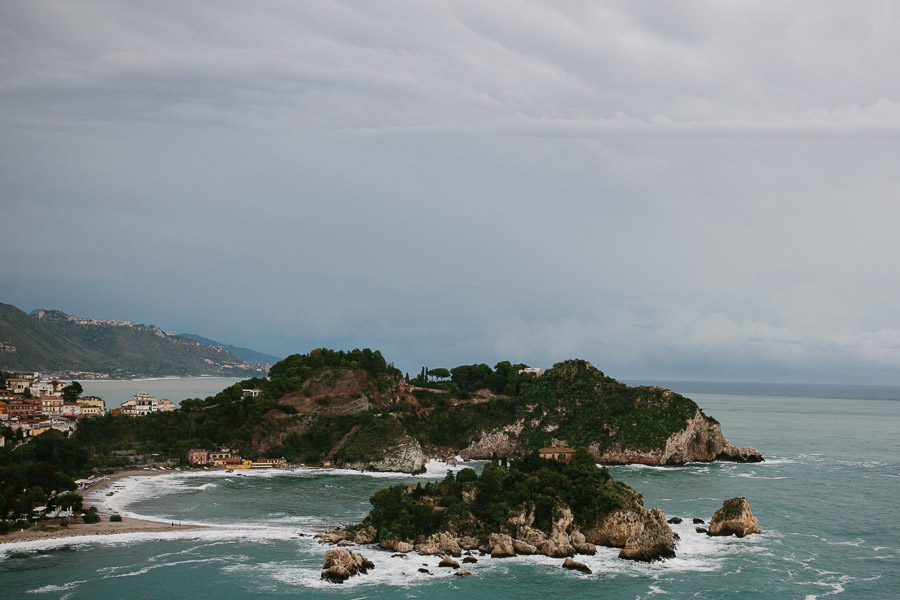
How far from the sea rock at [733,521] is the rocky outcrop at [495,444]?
178 feet

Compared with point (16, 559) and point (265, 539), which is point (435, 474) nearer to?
point (265, 539)

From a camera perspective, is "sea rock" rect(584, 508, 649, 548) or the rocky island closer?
"sea rock" rect(584, 508, 649, 548)

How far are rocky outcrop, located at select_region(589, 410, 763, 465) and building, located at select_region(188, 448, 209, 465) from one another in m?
57.9

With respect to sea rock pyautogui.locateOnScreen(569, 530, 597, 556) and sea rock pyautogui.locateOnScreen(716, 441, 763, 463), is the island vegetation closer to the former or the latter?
sea rock pyautogui.locateOnScreen(716, 441, 763, 463)

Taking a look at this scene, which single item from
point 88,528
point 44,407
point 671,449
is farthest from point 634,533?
point 44,407

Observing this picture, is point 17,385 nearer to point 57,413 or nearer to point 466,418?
point 57,413

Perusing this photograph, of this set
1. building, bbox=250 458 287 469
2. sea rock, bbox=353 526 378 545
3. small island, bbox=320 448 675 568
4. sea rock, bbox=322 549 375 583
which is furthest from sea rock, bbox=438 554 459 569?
building, bbox=250 458 287 469

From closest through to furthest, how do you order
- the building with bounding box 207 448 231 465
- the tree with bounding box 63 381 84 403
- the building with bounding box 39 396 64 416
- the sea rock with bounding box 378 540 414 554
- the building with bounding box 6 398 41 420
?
the sea rock with bounding box 378 540 414 554 → the building with bounding box 207 448 231 465 → the building with bounding box 6 398 41 420 → the building with bounding box 39 396 64 416 → the tree with bounding box 63 381 84 403

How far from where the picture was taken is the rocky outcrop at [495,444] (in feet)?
386

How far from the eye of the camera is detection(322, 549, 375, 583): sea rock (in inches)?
2036

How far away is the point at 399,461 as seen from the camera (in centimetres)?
10375

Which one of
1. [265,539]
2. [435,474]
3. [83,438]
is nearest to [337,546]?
[265,539]

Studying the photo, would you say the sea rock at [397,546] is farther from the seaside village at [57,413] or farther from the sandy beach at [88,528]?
the seaside village at [57,413]

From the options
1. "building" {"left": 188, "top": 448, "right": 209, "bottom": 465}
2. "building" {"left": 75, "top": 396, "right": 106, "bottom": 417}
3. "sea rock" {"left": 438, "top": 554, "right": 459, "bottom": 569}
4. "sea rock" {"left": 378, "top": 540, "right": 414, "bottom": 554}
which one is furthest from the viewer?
"building" {"left": 75, "top": 396, "right": 106, "bottom": 417}
